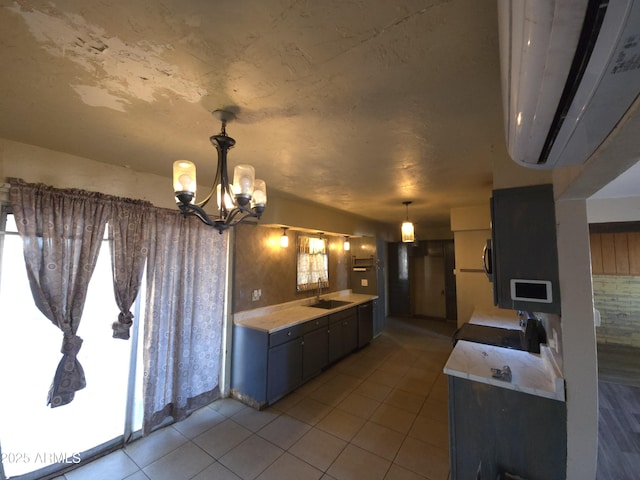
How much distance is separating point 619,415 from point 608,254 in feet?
10.6

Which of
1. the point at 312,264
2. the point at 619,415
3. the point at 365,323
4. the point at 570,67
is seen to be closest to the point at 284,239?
the point at 312,264

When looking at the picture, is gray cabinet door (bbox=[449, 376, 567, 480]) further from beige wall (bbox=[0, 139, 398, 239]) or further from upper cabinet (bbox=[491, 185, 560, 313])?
beige wall (bbox=[0, 139, 398, 239])

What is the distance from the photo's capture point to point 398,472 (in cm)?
202

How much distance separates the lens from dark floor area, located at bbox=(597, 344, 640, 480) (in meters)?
2.07

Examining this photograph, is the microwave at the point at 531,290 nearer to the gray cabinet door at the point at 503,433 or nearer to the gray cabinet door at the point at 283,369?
the gray cabinet door at the point at 503,433

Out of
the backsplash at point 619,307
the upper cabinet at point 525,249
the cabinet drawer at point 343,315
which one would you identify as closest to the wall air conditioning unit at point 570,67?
the upper cabinet at point 525,249

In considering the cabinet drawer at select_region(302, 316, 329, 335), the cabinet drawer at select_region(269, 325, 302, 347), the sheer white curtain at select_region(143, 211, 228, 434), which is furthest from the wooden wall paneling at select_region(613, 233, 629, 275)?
the sheer white curtain at select_region(143, 211, 228, 434)

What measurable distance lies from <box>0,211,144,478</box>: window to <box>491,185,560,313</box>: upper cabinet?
9.88 ft

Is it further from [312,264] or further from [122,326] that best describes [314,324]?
[122,326]

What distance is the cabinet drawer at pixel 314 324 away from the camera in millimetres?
3409

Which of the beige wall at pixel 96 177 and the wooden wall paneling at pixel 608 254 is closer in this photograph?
the beige wall at pixel 96 177

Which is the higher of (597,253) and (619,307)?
(597,253)

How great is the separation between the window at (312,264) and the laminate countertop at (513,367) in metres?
2.53

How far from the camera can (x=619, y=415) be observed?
2.76m
